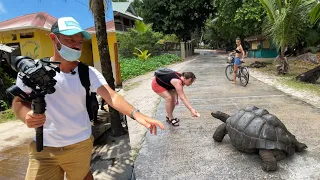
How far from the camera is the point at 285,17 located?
33.1 feet

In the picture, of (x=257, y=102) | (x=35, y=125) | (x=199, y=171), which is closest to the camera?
(x=35, y=125)

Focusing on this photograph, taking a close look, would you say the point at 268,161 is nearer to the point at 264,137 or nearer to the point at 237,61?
the point at 264,137

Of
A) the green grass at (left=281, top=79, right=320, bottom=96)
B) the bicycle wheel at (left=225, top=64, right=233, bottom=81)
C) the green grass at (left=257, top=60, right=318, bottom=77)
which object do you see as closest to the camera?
the green grass at (left=281, top=79, right=320, bottom=96)

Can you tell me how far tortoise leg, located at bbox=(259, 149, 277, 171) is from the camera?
3127 mm

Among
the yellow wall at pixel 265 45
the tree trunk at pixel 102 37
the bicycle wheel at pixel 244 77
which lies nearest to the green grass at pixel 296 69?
the bicycle wheel at pixel 244 77

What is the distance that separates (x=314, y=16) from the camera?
783 cm

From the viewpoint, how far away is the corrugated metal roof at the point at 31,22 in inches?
70.0

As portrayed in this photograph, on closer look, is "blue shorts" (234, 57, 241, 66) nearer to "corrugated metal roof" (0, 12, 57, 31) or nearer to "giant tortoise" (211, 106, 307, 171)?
"giant tortoise" (211, 106, 307, 171)

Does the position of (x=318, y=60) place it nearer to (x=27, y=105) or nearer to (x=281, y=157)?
(x=281, y=157)

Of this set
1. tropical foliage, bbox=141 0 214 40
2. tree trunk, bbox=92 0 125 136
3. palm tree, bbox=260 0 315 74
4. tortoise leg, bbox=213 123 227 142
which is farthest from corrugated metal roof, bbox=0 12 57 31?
tropical foliage, bbox=141 0 214 40

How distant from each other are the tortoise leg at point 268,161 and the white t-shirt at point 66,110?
221cm

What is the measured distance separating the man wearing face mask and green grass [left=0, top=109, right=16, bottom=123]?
1.22 ft

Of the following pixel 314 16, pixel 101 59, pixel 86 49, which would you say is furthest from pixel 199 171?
pixel 314 16

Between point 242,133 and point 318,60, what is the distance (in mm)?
13388
